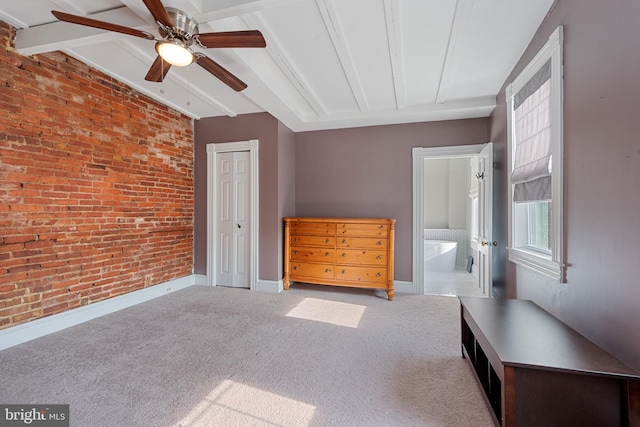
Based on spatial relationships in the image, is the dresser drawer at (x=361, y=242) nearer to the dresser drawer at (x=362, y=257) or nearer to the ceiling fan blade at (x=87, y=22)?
the dresser drawer at (x=362, y=257)

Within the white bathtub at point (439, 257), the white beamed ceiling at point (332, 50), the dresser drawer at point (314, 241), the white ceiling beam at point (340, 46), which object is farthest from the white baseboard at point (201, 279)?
the white bathtub at point (439, 257)

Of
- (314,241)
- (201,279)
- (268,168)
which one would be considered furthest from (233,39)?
(201,279)

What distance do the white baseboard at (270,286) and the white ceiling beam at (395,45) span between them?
292cm

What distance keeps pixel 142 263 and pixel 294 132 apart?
2852 mm

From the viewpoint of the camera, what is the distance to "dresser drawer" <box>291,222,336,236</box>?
12.5 feet

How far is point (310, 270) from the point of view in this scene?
3.88 meters

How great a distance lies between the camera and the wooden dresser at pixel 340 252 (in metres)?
3.60

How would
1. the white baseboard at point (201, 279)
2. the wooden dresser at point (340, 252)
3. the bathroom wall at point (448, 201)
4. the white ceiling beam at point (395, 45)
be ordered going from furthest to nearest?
the bathroom wall at point (448, 201) < the white baseboard at point (201, 279) < the wooden dresser at point (340, 252) < the white ceiling beam at point (395, 45)

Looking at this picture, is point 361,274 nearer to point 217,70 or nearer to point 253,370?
point 253,370

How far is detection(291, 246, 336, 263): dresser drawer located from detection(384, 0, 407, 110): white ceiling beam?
2157 mm

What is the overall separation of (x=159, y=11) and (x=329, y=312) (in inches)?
116

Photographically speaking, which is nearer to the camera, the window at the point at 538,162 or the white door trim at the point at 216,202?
the window at the point at 538,162

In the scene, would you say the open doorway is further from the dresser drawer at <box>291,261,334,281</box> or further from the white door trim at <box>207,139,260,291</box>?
the white door trim at <box>207,139,260,291</box>

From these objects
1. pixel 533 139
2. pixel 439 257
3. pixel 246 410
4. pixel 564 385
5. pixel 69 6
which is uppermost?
pixel 69 6
